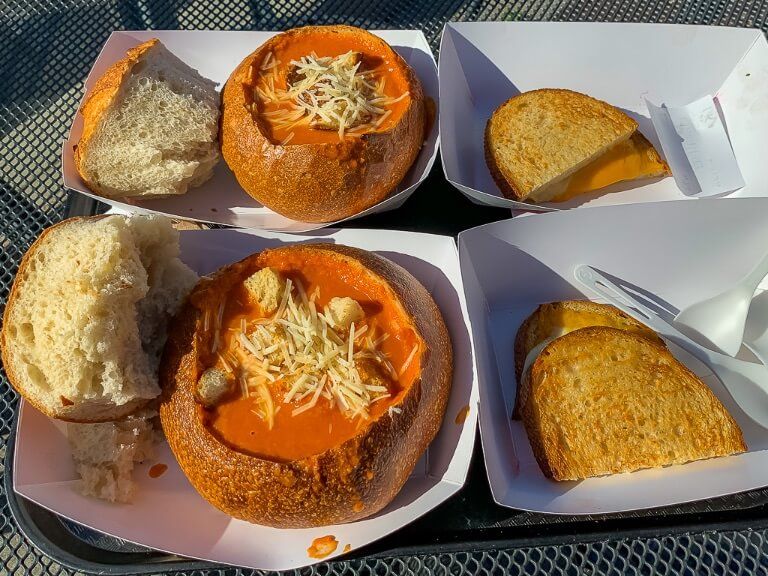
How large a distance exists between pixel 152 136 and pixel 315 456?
3.02 ft

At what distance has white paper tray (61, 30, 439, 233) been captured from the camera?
1415 mm

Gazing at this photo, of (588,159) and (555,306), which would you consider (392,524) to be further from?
(588,159)

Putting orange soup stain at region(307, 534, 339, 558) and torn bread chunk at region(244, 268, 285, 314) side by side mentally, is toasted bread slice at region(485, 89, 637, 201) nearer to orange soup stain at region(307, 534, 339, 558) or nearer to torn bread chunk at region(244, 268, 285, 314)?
torn bread chunk at region(244, 268, 285, 314)

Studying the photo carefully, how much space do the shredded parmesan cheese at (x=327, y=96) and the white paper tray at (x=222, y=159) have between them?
0.20m

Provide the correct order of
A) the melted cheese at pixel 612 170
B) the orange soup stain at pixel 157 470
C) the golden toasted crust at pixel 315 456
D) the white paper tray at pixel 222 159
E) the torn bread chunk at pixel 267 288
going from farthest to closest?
1. the melted cheese at pixel 612 170
2. the white paper tray at pixel 222 159
3. the orange soup stain at pixel 157 470
4. the torn bread chunk at pixel 267 288
5. the golden toasted crust at pixel 315 456

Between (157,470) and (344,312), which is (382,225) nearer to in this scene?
(344,312)

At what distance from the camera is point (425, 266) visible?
1.32 m

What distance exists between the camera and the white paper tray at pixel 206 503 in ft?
3.45

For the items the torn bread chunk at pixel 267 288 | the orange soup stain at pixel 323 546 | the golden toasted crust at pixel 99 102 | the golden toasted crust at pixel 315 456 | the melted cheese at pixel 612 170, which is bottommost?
the orange soup stain at pixel 323 546

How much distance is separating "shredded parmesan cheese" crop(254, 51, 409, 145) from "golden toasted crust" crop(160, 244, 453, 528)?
339 millimetres

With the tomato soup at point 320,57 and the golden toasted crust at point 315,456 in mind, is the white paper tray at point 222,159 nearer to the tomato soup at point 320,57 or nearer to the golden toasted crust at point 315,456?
the tomato soup at point 320,57

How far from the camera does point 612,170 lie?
5.05 feet

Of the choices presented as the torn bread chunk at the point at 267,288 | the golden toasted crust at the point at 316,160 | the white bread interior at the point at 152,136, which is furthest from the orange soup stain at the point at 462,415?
the white bread interior at the point at 152,136

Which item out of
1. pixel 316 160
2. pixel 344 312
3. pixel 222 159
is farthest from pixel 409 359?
A: pixel 222 159
